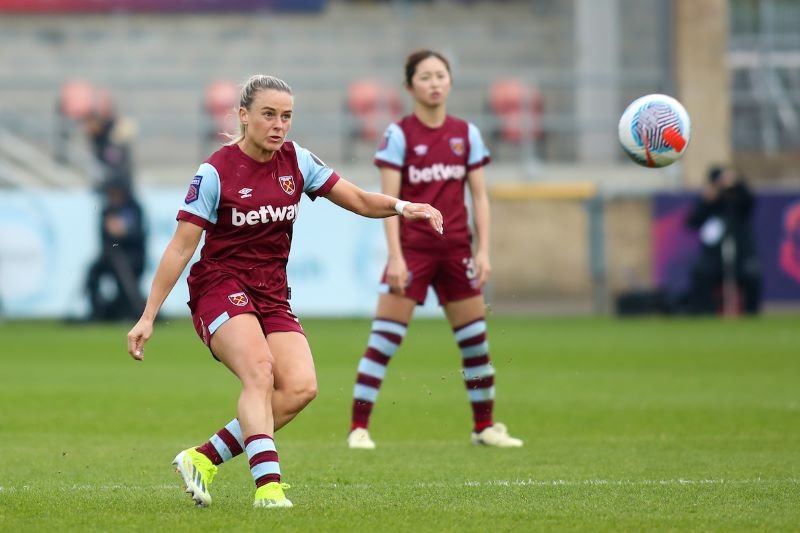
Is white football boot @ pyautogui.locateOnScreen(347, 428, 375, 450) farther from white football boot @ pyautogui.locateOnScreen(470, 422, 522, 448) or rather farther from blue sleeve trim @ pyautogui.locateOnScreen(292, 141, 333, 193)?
blue sleeve trim @ pyautogui.locateOnScreen(292, 141, 333, 193)

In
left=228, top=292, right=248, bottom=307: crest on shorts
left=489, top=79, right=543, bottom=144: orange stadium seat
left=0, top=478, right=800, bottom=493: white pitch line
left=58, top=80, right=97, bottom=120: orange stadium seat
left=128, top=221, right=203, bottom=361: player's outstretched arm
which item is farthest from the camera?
left=489, top=79, right=543, bottom=144: orange stadium seat

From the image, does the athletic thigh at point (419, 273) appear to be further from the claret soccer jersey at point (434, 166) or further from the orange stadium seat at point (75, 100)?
the orange stadium seat at point (75, 100)

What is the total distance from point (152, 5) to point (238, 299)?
23852 mm

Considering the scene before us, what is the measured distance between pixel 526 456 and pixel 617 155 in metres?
20.4

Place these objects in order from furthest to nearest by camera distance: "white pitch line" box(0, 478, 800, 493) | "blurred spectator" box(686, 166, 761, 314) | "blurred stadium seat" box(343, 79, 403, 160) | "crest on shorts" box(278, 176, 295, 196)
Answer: "blurred stadium seat" box(343, 79, 403, 160)
"blurred spectator" box(686, 166, 761, 314)
"white pitch line" box(0, 478, 800, 493)
"crest on shorts" box(278, 176, 295, 196)

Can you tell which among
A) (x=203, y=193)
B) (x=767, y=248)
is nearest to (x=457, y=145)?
(x=203, y=193)

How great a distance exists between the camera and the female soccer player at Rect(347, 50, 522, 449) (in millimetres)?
9336

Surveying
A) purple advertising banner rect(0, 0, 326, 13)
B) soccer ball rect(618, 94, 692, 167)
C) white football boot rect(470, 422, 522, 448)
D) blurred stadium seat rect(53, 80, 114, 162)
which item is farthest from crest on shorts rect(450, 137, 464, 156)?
purple advertising banner rect(0, 0, 326, 13)

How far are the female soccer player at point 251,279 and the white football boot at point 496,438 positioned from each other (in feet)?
8.76

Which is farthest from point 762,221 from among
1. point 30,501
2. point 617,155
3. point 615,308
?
point 30,501

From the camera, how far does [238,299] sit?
22.0 feet

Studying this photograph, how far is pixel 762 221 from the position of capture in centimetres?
2300

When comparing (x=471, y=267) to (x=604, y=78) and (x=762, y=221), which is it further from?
(x=604, y=78)

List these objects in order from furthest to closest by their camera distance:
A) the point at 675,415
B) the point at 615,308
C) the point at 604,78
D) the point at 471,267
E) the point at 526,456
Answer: the point at 604,78 < the point at 615,308 < the point at 675,415 < the point at 471,267 < the point at 526,456
